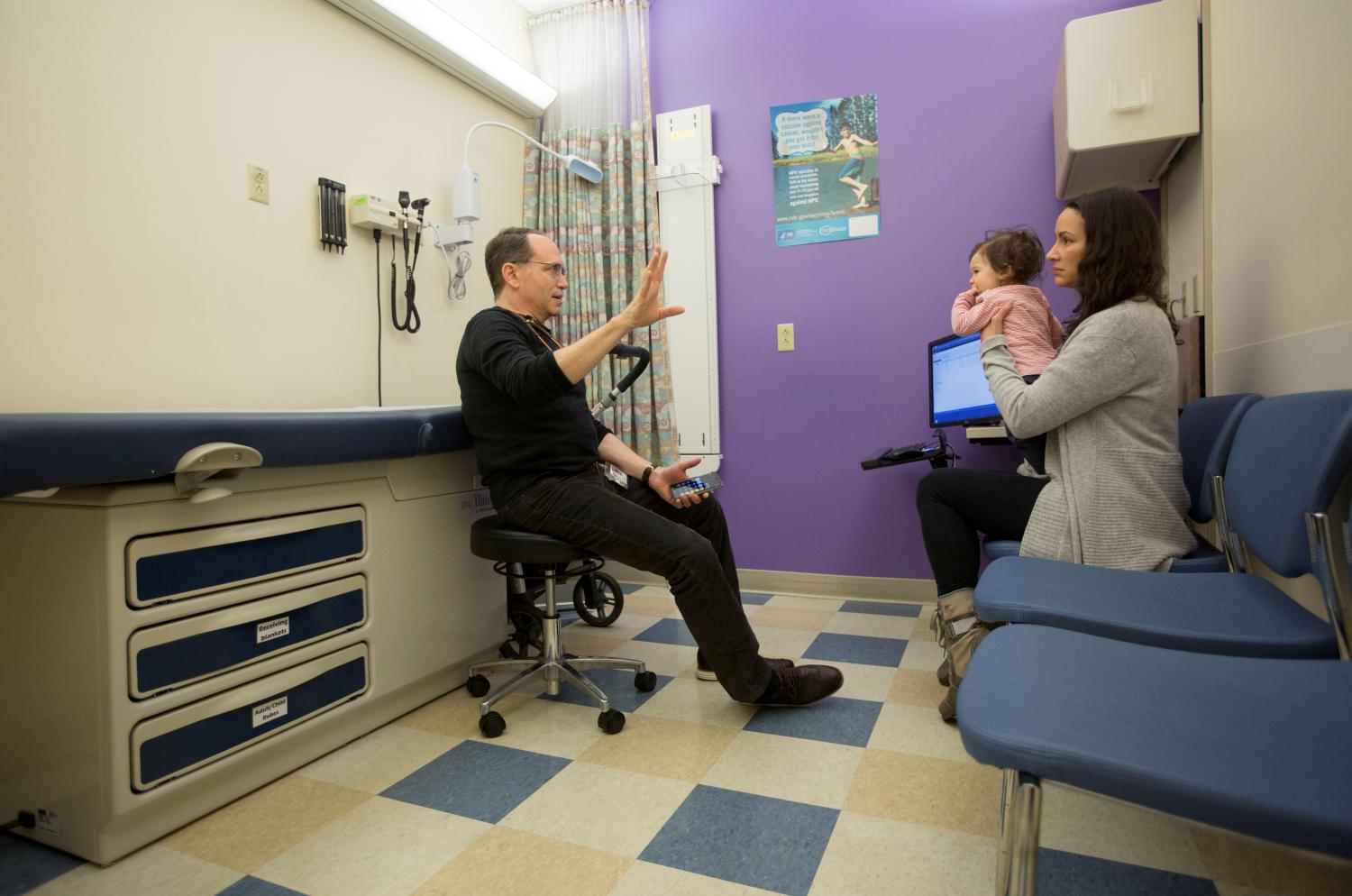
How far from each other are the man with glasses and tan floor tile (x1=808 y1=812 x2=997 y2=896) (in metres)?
0.51

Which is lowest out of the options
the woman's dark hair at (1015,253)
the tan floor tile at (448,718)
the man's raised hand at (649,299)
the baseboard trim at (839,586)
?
the tan floor tile at (448,718)

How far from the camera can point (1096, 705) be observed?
2.54 ft

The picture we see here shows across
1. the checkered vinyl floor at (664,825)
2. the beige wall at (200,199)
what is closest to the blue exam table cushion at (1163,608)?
→ the checkered vinyl floor at (664,825)

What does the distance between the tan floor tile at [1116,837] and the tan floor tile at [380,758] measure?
1.28 metres

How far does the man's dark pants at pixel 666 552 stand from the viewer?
1.75 meters

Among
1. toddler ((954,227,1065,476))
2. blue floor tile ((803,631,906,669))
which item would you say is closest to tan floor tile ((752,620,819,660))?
blue floor tile ((803,631,906,669))

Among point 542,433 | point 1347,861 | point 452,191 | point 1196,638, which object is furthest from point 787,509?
point 1347,861

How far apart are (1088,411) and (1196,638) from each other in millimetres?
627

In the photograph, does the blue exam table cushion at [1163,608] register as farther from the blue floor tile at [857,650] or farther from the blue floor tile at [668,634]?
the blue floor tile at [668,634]

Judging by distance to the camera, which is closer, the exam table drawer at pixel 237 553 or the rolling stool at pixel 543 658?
the exam table drawer at pixel 237 553

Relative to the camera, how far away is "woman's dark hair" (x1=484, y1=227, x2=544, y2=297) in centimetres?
204

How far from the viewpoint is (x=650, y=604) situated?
3018mm

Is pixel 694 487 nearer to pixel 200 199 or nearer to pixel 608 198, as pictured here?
pixel 200 199

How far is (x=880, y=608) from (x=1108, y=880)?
Answer: 1.69 m
